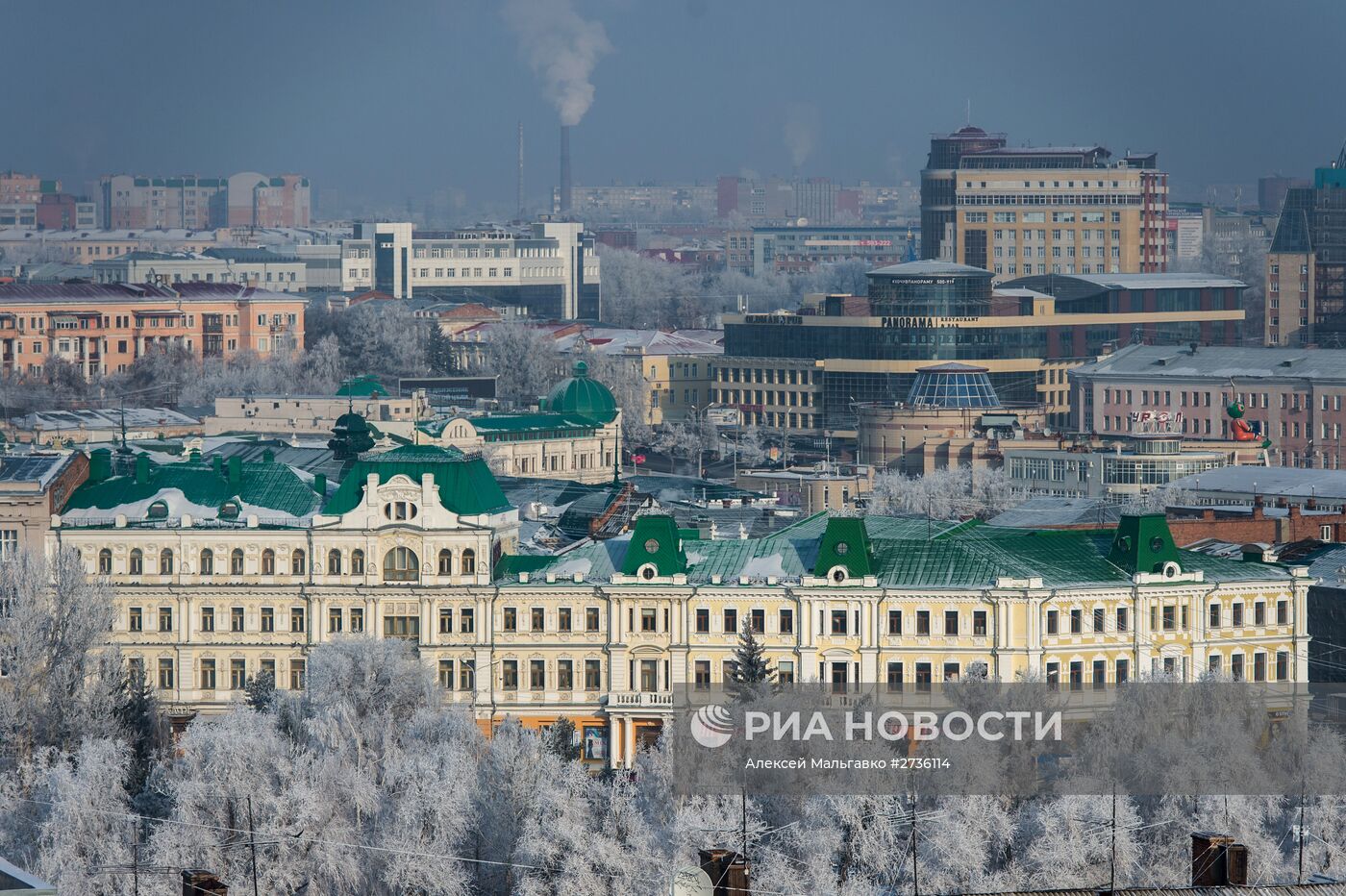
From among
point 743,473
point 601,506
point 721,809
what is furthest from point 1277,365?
point 721,809

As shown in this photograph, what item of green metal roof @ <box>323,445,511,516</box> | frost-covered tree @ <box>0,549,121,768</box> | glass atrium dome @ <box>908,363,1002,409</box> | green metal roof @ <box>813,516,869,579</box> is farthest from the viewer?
glass atrium dome @ <box>908,363,1002,409</box>

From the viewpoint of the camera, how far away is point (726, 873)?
199 ft

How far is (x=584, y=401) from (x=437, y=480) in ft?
222

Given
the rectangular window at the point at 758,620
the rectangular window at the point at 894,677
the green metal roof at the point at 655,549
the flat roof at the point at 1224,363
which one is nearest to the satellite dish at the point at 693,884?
the rectangular window at the point at 894,677

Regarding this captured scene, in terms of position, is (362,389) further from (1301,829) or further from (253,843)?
(1301,829)

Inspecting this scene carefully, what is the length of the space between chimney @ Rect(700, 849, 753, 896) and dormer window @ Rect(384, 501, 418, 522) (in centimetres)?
3522

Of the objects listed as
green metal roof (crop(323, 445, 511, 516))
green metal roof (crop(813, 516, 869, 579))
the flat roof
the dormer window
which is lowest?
green metal roof (crop(813, 516, 869, 579))

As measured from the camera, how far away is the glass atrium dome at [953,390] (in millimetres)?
178250

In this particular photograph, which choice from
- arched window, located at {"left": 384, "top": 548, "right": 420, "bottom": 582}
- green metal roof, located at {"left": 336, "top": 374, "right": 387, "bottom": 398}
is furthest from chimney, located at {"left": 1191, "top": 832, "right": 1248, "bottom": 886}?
green metal roof, located at {"left": 336, "top": 374, "right": 387, "bottom": 398}

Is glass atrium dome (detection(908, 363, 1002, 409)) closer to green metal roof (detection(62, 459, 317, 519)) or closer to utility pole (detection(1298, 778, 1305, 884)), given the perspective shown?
green metal roof (detection(62, 459, 317, 519))

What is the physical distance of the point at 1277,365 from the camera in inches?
7298

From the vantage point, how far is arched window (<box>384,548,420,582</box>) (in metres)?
96.1

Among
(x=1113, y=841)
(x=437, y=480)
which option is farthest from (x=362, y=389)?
(x=1113, y=841)

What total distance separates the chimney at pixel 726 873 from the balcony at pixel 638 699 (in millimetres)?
31545
